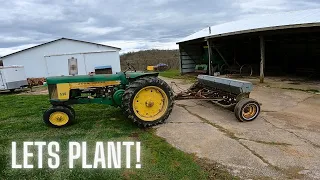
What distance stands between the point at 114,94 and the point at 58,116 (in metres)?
1.25

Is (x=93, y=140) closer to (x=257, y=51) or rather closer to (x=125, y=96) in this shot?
(x=125, y=96)

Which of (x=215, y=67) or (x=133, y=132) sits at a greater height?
(x=215, y=67)

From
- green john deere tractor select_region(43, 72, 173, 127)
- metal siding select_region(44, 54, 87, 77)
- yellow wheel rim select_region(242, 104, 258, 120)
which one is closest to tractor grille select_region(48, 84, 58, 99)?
green john deere tractor select_region(43, 72, 173, 127)

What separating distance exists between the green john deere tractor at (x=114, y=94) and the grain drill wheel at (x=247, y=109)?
4.68 ft

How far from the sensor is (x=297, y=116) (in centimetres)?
656

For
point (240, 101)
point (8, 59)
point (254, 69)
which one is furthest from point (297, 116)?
point (8, 59)

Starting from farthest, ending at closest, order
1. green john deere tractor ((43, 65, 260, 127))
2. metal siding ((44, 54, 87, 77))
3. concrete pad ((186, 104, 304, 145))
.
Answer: metal siding ((44, 54, 87, 77)), green john deere tractor ((43, 65, 260, 127)), concrete pad ((186, 104, 304, 145))

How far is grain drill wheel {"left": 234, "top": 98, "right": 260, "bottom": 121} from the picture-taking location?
6027 mm

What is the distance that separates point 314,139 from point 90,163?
3756 millimetres

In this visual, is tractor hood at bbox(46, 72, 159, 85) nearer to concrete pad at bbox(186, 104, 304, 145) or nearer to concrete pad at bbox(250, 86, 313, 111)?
concrete pad at bbox(186, 104, 304, 145)

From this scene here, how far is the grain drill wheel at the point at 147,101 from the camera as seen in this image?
562 centimetres

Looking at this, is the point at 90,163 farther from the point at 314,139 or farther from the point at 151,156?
the point at 314,139

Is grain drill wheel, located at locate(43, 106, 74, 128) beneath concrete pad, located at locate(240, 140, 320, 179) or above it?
above

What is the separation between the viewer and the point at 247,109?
623 centimetres
